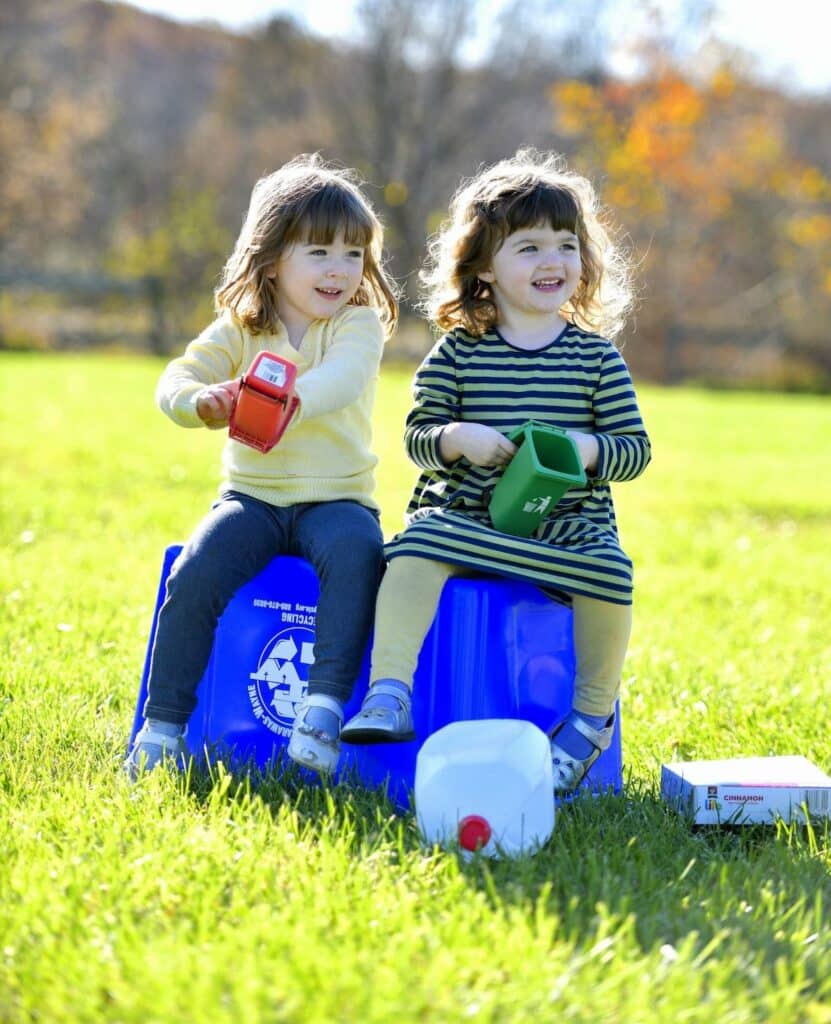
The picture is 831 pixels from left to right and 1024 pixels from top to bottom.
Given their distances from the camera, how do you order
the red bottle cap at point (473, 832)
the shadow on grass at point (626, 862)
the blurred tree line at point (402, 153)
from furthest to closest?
the blurred tree line at point (402, 153), the red bottle cap at point (473, 832), the shadow on grass at point (626, 862)

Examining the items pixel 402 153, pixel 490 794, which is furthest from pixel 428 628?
pixel 402 153

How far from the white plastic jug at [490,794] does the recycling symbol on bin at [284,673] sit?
0.54m

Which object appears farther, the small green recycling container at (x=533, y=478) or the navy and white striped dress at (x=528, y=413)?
the navy and white striped dress at (x=528, y=413)

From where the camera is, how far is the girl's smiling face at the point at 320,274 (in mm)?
3061

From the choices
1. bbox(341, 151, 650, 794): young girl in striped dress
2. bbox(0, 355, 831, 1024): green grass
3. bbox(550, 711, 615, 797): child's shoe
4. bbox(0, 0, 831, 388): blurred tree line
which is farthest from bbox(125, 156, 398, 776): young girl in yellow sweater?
bbox(0, 0, 831, 388): blurred tree line

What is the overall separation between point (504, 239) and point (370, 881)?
1.54 metres

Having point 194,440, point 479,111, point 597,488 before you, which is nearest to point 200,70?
point 479,111

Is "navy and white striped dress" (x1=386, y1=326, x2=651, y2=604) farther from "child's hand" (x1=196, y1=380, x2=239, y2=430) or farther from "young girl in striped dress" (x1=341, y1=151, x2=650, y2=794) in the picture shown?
"child's hand" (x1=196, y1=380, x2=239, y2=430)

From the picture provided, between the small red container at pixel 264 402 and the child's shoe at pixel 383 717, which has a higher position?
the small red container at pixel 264 402

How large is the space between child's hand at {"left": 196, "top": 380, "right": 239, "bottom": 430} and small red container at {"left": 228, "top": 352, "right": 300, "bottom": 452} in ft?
0.21

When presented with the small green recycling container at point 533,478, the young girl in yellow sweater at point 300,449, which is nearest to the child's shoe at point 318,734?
the young girl in yellow sweater at point 300,449

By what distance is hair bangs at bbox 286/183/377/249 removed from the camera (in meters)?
3.05

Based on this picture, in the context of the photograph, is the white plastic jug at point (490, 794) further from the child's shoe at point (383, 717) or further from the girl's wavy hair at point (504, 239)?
the girl's wavy hair at point (504, 239)

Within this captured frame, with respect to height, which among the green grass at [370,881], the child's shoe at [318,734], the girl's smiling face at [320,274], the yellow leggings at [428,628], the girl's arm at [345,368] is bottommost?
the green grass at [370,881]
